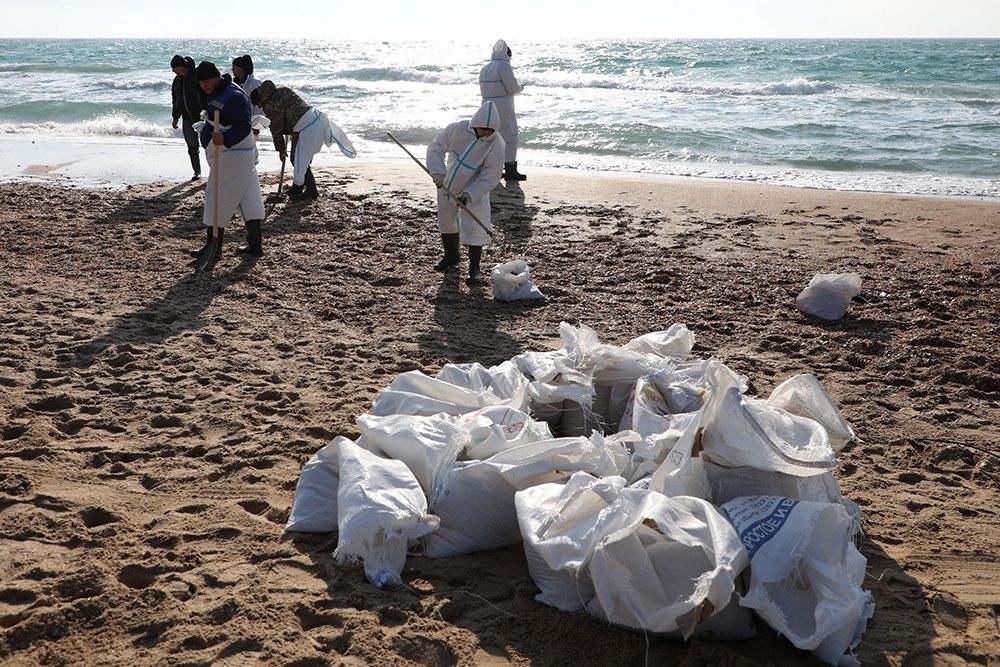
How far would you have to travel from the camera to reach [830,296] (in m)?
5.75

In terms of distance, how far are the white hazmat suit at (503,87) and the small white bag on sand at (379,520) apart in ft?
24.2

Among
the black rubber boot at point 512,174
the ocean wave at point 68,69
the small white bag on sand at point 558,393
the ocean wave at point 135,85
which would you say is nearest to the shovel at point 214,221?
the small white bag on sand at point 558,393

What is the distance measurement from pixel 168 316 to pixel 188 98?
16.6ft

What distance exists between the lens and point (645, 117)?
1666 centimetres

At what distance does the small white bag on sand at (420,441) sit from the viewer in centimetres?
320

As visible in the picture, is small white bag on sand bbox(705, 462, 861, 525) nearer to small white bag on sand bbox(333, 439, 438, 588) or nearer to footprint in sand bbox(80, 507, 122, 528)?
small white bag on sand bbox(333, 439, 438, 588)

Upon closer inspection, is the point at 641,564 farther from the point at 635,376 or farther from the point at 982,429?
the point at 982,429

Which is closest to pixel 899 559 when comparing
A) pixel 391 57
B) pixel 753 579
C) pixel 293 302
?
pixel 753 579

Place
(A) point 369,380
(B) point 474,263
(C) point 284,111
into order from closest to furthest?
(A) point 369,380
(B) point 474,263
(C) point 284,111

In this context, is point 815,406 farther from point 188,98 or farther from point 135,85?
point 135,85

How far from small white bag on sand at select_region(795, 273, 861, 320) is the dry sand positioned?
114mm

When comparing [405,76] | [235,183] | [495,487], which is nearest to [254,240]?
[235,183]

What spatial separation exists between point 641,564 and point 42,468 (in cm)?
253

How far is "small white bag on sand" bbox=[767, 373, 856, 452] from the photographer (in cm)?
330
